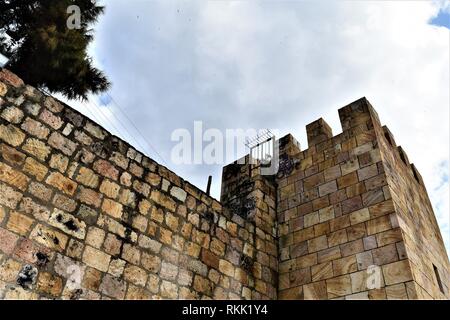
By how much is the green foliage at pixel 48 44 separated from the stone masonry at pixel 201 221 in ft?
7.01

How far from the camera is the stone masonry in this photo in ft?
9.55

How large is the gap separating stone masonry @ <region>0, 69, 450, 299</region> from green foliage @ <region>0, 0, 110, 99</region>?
2136mm

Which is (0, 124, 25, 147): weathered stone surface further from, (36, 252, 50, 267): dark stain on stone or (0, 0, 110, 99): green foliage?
(0, 0, 110, 99): green foliage

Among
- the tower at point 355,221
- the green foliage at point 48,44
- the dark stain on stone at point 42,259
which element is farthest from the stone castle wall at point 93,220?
the green foliage at point 48,44

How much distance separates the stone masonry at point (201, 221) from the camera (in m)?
2.91

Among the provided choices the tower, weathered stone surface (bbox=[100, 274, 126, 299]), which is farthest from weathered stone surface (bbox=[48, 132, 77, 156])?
the tower

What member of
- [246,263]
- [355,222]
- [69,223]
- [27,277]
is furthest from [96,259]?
[355,222]

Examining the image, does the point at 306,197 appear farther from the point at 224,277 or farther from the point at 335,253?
the point at 224,277

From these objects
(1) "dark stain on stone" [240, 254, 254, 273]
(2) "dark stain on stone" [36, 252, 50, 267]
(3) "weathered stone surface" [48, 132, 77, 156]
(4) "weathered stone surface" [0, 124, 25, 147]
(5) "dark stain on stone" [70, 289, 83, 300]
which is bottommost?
(5) "dark stain on stone" [70, 289, 83, 300]

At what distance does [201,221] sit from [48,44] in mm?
3315

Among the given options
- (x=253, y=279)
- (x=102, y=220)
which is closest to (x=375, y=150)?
(x=253, y=279)

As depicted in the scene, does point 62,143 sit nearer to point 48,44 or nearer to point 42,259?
point 42,259

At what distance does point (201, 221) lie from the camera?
13.8 ft
